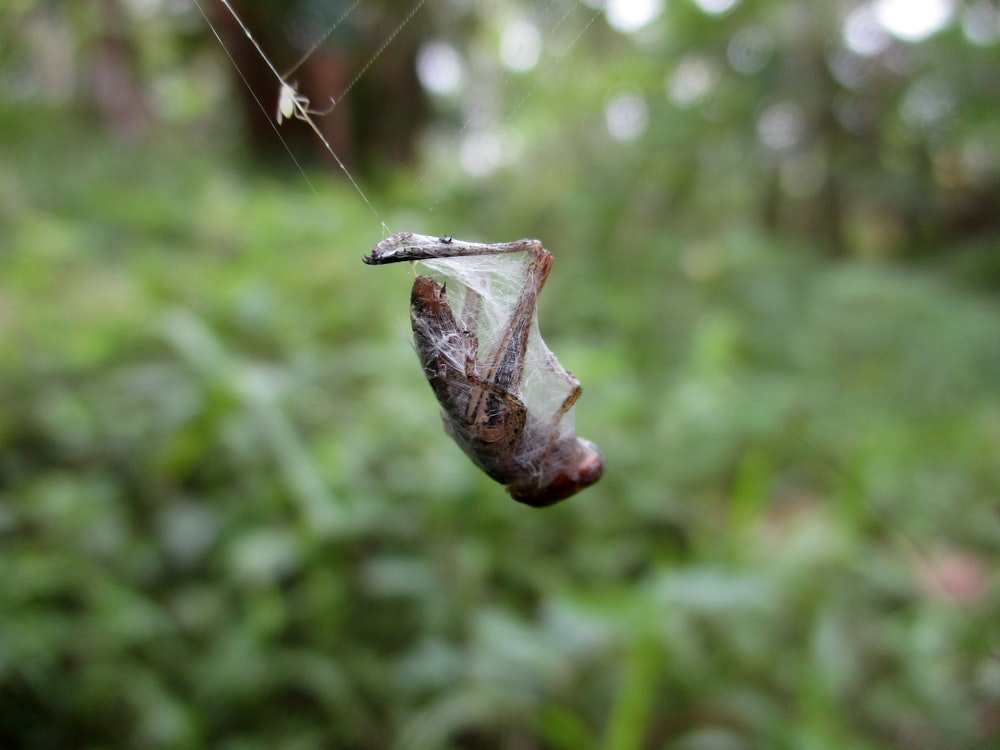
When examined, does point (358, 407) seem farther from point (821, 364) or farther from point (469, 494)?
point (821, 364)

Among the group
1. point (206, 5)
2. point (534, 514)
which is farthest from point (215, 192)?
point (534, 514)

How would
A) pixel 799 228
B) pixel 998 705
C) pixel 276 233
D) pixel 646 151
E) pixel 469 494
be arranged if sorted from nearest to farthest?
pixel 998 705 < pixel 469 494 < pixel 276 233 < pixel 646 151 < pixel 799 228

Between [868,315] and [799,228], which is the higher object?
[799,228]
